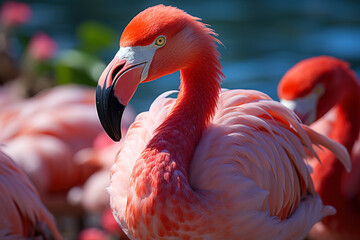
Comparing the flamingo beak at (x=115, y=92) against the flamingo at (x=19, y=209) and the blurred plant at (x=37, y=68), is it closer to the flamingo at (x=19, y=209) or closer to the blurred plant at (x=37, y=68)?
the flamingo at (x=19, y=209)

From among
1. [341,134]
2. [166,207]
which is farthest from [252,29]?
[166,207]

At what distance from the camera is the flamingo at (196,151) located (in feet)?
7.32

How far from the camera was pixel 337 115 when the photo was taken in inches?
139

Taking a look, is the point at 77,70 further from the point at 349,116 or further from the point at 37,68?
the point at 349,116

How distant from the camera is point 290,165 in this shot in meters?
2.61

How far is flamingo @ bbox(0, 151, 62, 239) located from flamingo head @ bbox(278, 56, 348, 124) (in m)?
1.50

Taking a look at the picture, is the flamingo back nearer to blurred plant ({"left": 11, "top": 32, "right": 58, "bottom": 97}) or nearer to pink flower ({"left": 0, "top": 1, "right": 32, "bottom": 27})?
blurred plant ({"left": 11, "top": 32, "right": 58, "bottom": 97})

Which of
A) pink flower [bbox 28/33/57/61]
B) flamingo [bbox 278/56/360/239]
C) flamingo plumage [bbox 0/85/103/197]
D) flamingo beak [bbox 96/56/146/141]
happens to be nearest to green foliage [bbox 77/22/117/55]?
pink flower [bbox 28/33/57/61]

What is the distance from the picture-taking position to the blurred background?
450 centimetres

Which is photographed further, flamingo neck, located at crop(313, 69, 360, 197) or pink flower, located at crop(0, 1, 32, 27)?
pink flower, located at crop(0, 1, 32, 27)

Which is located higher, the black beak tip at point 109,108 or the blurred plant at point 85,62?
the black beak tip at point 109,108

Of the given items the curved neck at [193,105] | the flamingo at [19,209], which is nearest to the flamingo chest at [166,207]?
the curved neck at [193,105]

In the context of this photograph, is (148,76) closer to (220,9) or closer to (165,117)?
(165,117)

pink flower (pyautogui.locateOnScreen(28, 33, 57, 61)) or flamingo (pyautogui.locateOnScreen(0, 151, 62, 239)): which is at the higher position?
flamingo (pyautogui.locateOnScreen(0, 151, 62, 239))
